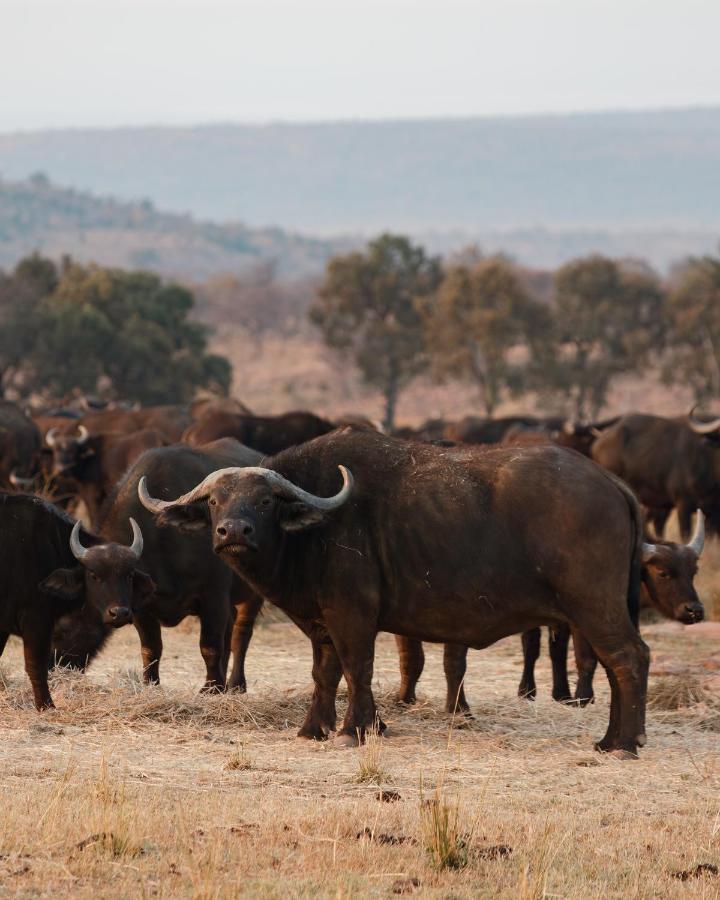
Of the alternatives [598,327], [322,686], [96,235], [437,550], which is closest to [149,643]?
[322,686]

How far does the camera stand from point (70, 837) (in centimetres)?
739

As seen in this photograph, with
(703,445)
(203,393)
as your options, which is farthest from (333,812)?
(203,393)

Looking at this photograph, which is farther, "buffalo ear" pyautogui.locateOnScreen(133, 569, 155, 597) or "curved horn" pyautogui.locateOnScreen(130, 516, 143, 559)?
"curved horn" pyautogui.locateOnScreen(130, 516, 143, 559)

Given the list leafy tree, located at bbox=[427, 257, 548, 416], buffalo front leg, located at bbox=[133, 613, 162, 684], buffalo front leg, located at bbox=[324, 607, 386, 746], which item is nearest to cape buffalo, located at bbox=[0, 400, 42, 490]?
buffalo front leg, located at bbox=[133, 613, 162, 684]

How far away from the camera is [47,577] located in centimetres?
1055

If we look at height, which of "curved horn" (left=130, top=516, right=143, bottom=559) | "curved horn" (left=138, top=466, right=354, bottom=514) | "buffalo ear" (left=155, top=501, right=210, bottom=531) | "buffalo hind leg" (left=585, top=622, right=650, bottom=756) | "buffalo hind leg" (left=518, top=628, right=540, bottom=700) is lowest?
"buffalo hind leg" (left=518, top=628, right=540, bottom=700)

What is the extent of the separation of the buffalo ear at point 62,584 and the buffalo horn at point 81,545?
0.41ft

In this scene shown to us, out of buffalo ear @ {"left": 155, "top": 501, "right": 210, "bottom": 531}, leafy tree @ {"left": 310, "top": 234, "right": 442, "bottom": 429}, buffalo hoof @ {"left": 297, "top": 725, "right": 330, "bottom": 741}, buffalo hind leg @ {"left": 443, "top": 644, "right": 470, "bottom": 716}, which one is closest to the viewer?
buffalo hoof @ {"left": 297, "top": 725, "right": 330, "bottom": 741}

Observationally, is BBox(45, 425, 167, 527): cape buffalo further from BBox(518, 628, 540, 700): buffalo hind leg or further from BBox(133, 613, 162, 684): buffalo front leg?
BBox(518, 628, 540, 700): buffalo hind leg

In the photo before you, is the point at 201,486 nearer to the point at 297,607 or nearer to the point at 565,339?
the point at 297,607

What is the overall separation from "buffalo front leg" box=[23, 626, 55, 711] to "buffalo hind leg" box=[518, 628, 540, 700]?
365 cm

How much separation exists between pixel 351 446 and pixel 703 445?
13518mm

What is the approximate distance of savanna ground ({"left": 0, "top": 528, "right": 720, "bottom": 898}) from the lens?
279 inches

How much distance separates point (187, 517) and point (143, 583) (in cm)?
74
